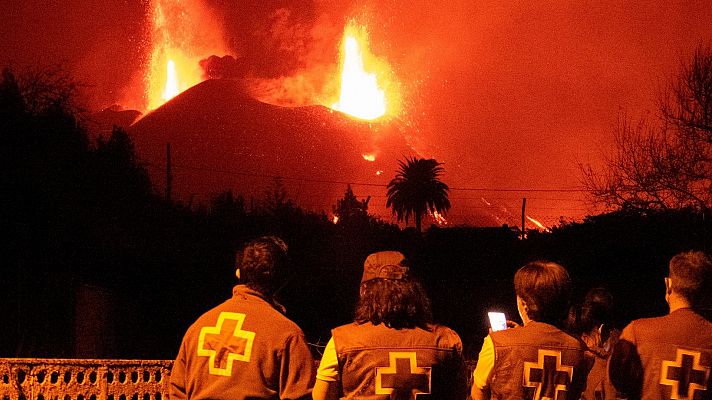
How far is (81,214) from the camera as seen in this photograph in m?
25.8

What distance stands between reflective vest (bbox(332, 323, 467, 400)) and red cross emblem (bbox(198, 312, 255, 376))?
0.46 meters

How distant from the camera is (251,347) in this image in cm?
416

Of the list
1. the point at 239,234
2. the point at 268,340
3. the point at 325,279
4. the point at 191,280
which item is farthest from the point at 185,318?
the point at 268,340

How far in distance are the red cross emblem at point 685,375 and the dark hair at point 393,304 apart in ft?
4.28

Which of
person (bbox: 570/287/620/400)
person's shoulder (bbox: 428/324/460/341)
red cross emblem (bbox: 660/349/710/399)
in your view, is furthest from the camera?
person (bbox: 570/287/620/400)

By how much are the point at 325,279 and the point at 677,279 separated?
92.1 feet

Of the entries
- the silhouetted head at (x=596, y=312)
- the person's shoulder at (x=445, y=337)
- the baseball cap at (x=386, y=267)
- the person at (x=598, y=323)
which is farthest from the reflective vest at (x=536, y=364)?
the silhouetted head at (x=596, y=312)

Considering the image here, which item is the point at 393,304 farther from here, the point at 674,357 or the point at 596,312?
the point at 596,312

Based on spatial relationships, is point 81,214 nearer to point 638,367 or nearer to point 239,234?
point 239,234

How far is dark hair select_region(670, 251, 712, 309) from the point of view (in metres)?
4.44

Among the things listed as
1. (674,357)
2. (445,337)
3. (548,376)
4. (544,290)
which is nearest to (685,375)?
(674,357)

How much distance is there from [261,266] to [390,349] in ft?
2.58

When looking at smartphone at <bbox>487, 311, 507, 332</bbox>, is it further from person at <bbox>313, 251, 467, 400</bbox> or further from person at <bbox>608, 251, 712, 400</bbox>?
person at <bbox>313, 251, 467, 400</bbox>

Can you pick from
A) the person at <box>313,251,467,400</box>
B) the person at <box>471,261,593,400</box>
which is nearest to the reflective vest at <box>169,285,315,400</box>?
the person at <box>313,251,467,400</box>
